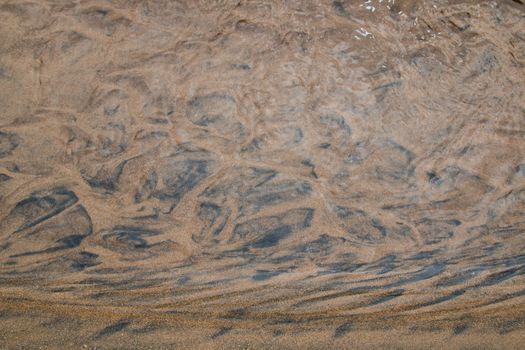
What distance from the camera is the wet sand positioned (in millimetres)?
3139

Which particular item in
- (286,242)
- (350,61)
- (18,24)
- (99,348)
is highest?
(350,61)

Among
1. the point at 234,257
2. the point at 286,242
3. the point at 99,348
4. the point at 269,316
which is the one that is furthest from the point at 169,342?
the point at 286,242

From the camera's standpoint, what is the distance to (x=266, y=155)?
368 cm

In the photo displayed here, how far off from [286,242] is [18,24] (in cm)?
212

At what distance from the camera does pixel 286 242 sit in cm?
340

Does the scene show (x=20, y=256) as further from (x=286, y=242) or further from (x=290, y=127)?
(x=290, y=127)

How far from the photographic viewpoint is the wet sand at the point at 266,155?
3139mm

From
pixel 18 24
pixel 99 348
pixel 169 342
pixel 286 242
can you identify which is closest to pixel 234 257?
pixel 286 242

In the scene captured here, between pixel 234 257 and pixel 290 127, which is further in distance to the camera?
pixel 290 127

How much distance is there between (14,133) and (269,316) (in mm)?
1905

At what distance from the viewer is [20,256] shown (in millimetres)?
3197

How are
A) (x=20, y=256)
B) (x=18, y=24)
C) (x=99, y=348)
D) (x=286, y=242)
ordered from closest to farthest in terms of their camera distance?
(x=99, y=348) < (x=20, y=256) < (x=286, y=242) < (x=18, y=24)

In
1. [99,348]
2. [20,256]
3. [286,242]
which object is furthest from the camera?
[286,242]

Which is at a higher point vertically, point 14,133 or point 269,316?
point 14,133
